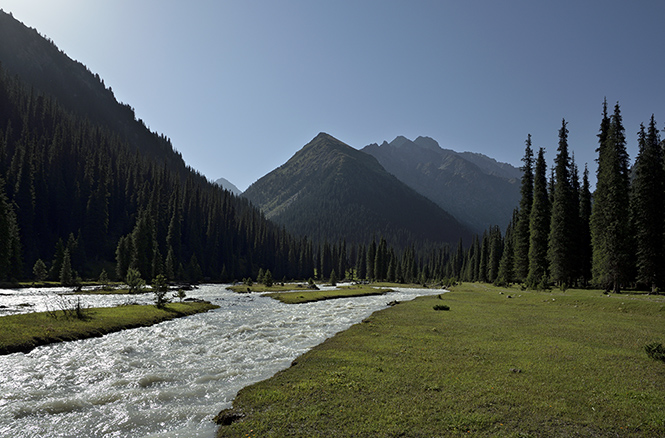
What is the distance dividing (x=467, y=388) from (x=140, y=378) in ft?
53.4

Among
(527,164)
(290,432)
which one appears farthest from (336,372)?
(527,164)

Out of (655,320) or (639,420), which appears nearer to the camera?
(639,420)

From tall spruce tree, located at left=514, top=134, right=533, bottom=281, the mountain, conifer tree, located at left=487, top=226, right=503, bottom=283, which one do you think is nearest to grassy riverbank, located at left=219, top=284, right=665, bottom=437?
tall spruce tree, located at left=514, top=134, right=533, bottom=281

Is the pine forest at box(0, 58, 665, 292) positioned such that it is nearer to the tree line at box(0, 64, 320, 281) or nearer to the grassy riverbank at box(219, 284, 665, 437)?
the tree line at box(0, 64, 320, 281)

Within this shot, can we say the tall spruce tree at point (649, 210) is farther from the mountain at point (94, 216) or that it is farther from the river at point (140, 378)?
the mountain at point (94, 216)

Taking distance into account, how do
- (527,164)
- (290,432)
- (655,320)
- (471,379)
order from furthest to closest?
(527,164)
(655,320)
(471,379)
(290,432)

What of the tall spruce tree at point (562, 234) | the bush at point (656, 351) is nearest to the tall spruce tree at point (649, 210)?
the tall spruce tree at point (562, 234)

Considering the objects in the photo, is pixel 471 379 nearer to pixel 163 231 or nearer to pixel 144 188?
pixel 163 231

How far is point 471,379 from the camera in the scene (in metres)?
15.4

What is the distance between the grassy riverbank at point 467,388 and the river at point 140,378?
2.00 meters

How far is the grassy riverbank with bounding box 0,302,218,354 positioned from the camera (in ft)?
78.5

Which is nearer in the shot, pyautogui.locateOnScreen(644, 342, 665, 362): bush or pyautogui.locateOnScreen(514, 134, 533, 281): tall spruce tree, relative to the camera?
pyautogui.locateOnScreen(644, 342, 665, 362): bush

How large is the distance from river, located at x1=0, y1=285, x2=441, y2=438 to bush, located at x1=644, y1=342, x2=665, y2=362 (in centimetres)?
1977

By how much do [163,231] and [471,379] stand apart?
492ft
